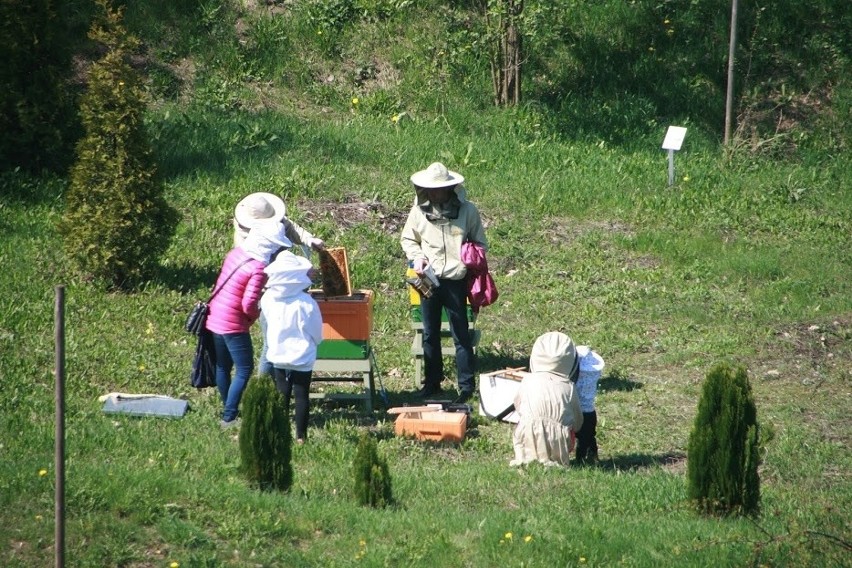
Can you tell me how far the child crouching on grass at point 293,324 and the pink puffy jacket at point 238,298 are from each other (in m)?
0.10

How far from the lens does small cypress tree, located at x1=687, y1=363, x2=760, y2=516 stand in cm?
782

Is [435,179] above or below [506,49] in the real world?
below

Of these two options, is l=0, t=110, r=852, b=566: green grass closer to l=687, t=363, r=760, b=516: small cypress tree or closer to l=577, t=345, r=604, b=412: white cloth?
l=687, t=363, r=760, b=516: small cypress tree

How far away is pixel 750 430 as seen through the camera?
7789mm

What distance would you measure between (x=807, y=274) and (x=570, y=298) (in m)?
2.92

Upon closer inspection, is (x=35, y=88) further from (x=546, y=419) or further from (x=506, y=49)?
(x=546, y=419)

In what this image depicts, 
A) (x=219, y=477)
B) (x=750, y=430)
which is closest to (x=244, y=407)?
(x=219, y=477)

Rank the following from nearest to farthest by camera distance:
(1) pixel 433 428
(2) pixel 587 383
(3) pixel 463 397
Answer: (2) pixel 587 383
(1) pixel 433 428
(3) pixel 463 397

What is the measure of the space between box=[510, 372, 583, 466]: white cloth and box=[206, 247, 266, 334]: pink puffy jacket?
2.17 metres

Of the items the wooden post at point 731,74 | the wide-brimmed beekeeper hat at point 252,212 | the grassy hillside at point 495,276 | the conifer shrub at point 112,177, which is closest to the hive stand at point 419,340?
the grassy hillside at point 495,276

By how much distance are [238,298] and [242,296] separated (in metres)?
0.03

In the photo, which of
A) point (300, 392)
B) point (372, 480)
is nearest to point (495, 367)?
point (300, 392)

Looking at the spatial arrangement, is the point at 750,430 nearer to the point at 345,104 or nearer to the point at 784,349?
the point at 784,349

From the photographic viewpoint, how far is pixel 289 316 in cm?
927
